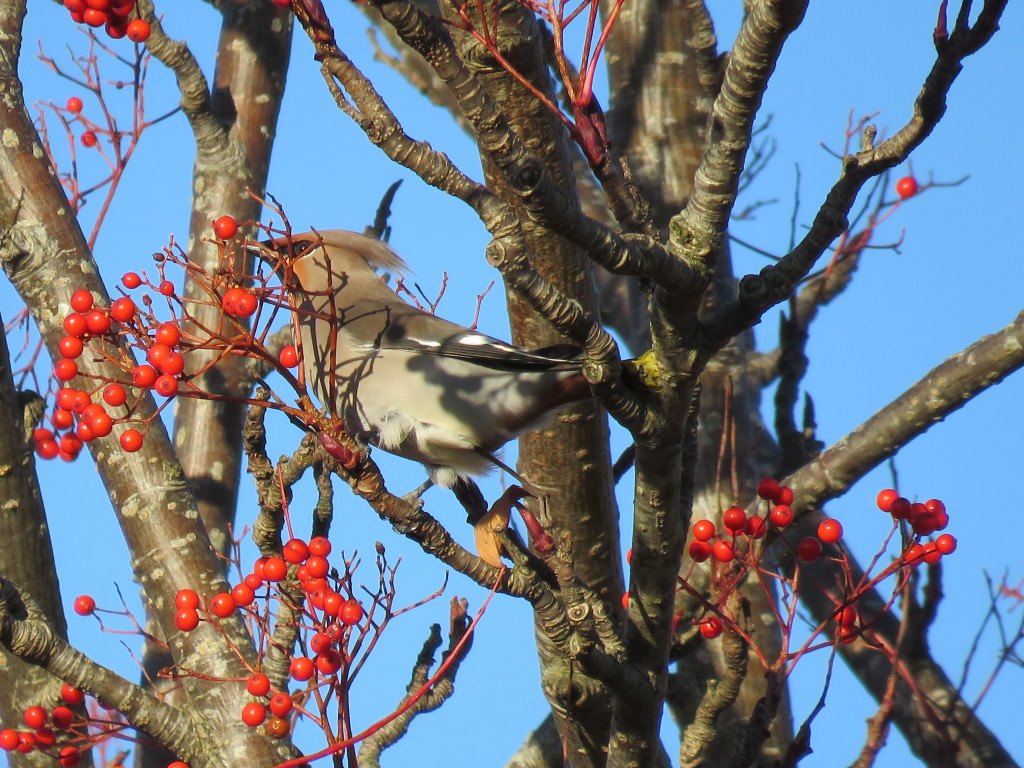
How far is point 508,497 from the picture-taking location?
2.76m

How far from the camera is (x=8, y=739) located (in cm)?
268

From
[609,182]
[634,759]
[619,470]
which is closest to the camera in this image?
[609,182]

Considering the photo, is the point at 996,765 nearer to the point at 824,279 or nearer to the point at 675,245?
the point at 824,279

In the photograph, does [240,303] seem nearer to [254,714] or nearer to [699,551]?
[254,714]

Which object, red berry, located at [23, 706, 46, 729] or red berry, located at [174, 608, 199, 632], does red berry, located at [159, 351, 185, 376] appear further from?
red berry, located at [23, 706, 46, 729]

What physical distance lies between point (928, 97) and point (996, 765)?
2.71 m

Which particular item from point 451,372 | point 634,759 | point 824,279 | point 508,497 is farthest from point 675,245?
point 824,279

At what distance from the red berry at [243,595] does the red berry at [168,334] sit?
1.86 ft

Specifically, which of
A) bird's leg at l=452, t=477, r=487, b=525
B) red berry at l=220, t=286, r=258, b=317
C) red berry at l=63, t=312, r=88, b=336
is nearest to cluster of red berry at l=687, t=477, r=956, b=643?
bird's leg at l=452, t=477, r=487, b=525

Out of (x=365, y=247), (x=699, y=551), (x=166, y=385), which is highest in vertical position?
(x=365, y=247)

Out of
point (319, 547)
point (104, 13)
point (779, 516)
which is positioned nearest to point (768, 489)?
Result: point (779, 516)

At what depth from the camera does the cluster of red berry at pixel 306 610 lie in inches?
90.4

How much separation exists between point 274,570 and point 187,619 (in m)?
0.34

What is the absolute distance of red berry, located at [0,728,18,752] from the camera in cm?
268
